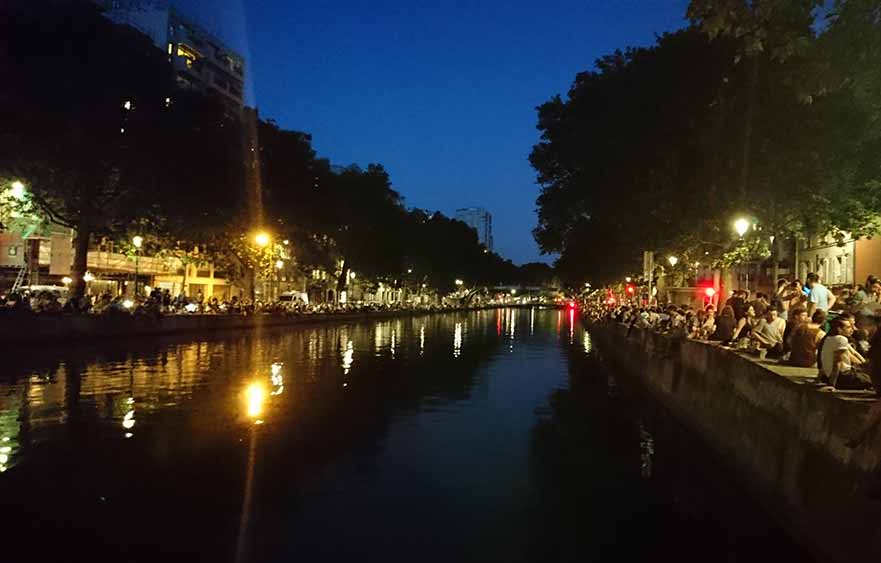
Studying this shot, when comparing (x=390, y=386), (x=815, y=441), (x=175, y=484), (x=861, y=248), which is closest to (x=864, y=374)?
(x=815, y=441)

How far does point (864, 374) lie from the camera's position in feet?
33.7

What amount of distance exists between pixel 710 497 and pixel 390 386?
11.8 m

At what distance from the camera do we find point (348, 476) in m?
11.2

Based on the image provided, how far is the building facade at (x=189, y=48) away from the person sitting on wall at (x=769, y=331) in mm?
77014

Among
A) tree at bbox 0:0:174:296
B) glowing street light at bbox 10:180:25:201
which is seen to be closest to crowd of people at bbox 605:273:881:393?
tree at bbox 0:0:174:296

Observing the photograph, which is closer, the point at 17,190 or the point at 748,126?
the point at 748,126

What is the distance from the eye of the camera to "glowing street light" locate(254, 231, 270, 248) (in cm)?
5412

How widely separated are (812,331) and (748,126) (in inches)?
500

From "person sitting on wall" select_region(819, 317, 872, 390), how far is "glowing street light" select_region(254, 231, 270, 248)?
45.8m

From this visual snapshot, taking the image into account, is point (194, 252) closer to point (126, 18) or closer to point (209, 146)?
point (209, 146)

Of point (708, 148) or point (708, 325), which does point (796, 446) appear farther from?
point (708, 148)

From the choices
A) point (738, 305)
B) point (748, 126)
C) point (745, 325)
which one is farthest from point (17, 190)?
point (745, 325)

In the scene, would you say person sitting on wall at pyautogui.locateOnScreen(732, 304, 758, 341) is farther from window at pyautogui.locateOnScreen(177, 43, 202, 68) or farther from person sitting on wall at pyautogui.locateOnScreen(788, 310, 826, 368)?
window at pyautogui.locateOnScreen(177, 43, 202, 68)

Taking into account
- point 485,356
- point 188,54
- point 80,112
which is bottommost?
point 485,356
